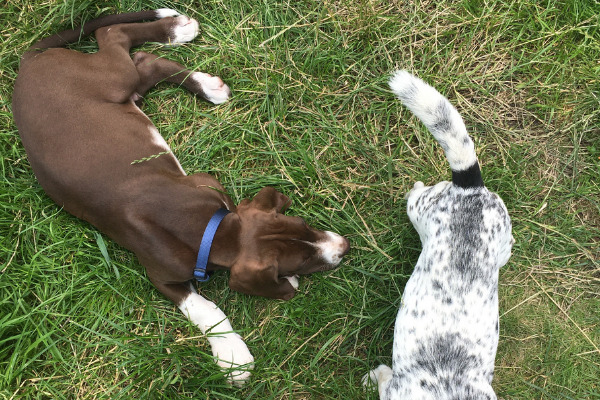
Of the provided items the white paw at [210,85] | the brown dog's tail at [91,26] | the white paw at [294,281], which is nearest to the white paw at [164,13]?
the brown dog's tail at [91,26]

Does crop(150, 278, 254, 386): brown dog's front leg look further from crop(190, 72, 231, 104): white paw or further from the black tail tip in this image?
the black tail tip

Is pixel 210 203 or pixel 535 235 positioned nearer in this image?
pixel 210 203

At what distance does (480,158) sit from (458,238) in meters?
1.43

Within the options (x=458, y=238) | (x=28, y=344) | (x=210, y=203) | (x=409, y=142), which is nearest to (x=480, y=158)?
(x=409, y=142)

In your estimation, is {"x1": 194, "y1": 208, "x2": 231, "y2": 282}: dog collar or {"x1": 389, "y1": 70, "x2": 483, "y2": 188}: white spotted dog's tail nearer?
{"x1": 389, "y1": 70, "x2": 483, "y2": 188}: white spotted dog's tail

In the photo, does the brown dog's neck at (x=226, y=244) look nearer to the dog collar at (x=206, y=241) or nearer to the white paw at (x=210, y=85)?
the dog collar at (x=206, y=241)

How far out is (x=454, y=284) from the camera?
11.3 ft

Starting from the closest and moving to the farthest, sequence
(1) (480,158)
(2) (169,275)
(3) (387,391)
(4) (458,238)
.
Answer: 1. (4) (458,238)
2. (3) (387,391)
3. (2) (169,275)
4. (1) (480,158)

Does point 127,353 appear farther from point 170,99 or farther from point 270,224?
point 170,99

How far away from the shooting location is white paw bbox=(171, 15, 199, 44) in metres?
4.64

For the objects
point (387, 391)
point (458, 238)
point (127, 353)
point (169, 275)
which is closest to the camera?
point (458, 238)

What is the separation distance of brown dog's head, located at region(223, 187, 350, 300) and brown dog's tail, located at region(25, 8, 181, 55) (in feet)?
6.85

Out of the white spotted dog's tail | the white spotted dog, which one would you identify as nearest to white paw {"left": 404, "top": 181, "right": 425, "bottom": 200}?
the white spotted dog

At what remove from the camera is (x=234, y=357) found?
14.0 feet
